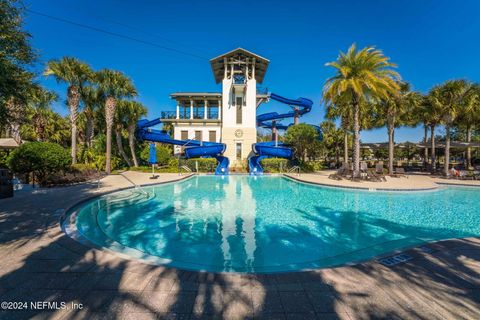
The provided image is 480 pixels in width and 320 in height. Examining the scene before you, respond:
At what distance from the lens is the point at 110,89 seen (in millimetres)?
16875

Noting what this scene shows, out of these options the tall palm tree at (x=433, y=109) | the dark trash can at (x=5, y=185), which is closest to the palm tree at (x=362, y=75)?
the tall palm tree at (x=433, y=109)

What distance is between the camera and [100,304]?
2441 mm

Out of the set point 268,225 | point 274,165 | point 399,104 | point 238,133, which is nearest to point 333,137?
Result: point 399,104

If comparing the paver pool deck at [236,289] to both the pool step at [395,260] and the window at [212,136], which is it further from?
the window at [212,136]

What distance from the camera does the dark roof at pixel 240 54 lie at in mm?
22969

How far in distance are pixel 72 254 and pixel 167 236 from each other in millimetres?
2321

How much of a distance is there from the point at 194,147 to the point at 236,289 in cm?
1959

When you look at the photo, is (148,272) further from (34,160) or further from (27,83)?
(34,160)

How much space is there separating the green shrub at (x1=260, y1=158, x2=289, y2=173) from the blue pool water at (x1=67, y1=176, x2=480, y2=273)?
9.31 meters

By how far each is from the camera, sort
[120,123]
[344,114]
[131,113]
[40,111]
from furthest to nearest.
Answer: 1. [344,114]
2. [120,123]
3. [131,113]
4. [40,111]

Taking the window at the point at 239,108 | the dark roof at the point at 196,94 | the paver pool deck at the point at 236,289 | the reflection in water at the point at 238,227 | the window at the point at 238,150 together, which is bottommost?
the reflection in water at the point at 238,227

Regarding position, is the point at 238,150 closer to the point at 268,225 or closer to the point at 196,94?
the point at 196,94

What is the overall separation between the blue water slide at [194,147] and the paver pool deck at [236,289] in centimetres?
1599

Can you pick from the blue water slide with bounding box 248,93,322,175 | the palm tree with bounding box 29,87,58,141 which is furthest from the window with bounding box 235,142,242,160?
the palm tree with bounding box 29,87,58,141
